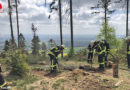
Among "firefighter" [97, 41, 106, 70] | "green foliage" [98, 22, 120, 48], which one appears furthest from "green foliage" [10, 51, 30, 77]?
"green foliage" [98, 22, 120, 48]

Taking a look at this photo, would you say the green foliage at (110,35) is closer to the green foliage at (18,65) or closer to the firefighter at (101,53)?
the firefighter at (101,53)

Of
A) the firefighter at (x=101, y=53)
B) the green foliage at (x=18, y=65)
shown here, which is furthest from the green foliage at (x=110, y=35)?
the green foliage at (x=18, y=65)

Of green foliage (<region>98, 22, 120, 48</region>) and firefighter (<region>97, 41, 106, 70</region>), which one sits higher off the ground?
green foliage (<region>98, 22, 120, 48</region>)

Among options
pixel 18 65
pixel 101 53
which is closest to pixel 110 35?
pixel 101 53

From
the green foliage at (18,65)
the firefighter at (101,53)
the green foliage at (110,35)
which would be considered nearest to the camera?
the green foliage at (18,65)

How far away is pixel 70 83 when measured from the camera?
549 centimetres

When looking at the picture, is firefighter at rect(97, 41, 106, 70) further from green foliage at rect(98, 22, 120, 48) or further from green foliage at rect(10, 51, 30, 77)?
green foliage at rect(10, 51, 30, 77)

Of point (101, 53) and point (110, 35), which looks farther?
point (110, 35)

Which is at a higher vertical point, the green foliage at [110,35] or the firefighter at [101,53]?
the green foliage at [110,35]

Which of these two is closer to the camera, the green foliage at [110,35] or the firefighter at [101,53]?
the firefighter at [101,53]

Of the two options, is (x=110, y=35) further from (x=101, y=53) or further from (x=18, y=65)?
(x=18, y=65)

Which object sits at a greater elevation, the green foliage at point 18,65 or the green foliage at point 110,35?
the green foliage at point 110,35

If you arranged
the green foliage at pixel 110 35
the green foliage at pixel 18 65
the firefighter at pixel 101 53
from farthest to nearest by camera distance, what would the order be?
the green foliage at pixel 110 35 → the firefighter at pixel 101 53 → the green foliage at pixel 18 65

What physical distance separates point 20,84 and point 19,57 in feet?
5.28
